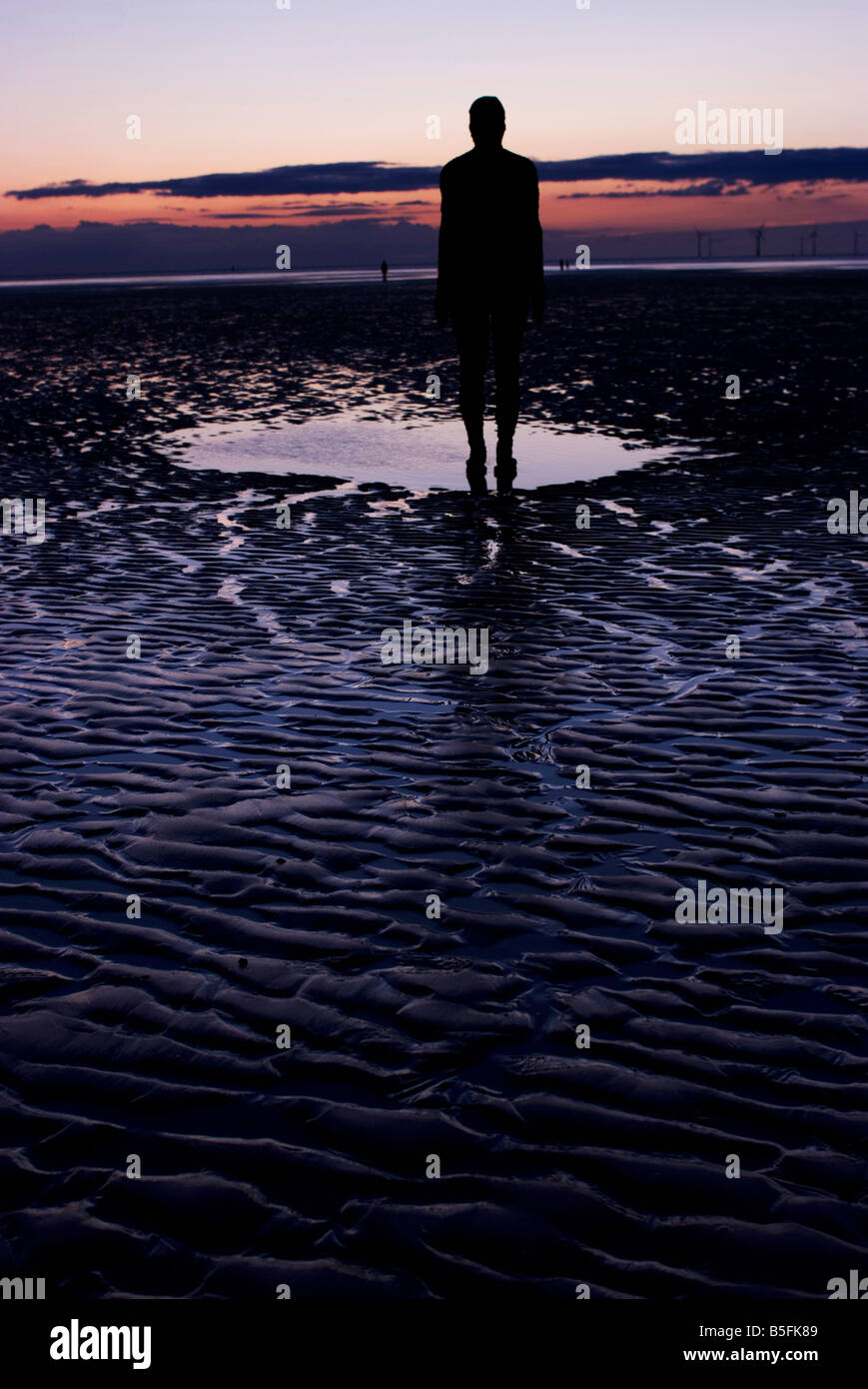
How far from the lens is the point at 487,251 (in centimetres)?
1286

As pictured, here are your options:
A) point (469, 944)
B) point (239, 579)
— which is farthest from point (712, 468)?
point (469, 944)

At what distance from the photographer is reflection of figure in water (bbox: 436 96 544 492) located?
12.7m

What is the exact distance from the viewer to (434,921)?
4.75 metres

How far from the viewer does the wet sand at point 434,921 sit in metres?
3.27

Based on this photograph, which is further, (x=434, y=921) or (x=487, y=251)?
(x=487, y=251)

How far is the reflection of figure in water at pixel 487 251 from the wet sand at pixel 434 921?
269 centimetres

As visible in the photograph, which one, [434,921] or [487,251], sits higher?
[487,251]

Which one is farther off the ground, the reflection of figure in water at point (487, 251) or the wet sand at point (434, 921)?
the reflection of figure in water at point (487, 251)

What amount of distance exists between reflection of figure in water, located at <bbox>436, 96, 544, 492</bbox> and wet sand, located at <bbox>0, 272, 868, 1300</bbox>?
2.69m

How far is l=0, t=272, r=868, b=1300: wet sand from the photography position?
10.7 ft

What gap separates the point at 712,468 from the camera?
15406 millimetres

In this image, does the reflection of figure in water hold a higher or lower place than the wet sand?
higher

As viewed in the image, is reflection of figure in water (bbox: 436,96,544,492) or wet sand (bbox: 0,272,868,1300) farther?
reflection of figure in water (bbox: 436,96,544,492)

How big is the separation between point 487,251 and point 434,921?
380 inches
